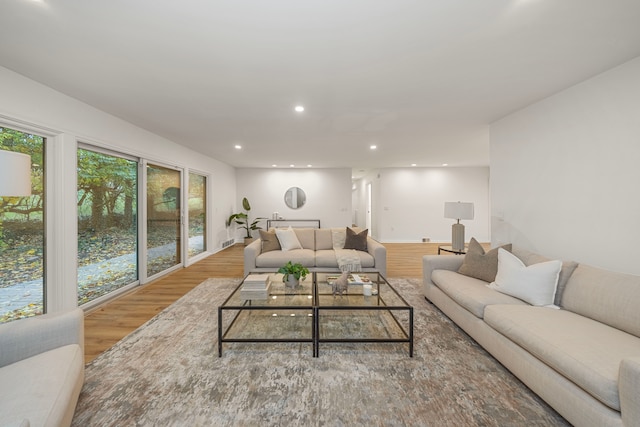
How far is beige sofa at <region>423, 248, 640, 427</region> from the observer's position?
1.27 metres

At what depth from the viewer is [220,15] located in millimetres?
1541

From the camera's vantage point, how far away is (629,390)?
46.3 inches

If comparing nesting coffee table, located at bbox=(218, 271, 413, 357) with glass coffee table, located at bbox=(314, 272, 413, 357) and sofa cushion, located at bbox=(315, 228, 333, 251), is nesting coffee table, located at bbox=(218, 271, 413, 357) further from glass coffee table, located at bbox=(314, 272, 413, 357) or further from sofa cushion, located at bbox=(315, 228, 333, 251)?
sofa cushion, located at bbox=(315, 228, 333, 251)

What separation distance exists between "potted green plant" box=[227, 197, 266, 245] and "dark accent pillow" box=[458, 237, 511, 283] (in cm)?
559

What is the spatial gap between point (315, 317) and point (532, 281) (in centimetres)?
185

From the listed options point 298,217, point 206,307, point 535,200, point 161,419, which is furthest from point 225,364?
point 298,217

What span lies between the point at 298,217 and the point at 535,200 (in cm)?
598

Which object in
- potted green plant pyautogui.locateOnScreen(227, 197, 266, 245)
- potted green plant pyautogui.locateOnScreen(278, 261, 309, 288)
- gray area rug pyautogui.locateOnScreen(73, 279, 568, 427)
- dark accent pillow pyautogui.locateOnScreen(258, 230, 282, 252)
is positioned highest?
potted green plant pyautogui.locateOnScreen(227, 197, 266, 245)

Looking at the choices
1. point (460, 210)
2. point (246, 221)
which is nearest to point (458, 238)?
point (460, 210)

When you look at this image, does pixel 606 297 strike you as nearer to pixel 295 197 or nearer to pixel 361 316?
pixel 361 316

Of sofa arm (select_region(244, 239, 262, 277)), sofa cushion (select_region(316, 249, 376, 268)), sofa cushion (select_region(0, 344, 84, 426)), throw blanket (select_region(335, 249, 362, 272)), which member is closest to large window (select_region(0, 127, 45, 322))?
sofa cushion (select_region(0, 344, 84, 426))

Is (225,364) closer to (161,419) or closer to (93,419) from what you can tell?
(161,419)

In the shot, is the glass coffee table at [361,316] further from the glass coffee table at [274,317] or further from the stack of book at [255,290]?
the stack of book at [255,290]

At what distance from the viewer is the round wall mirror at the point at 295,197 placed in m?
8.05
